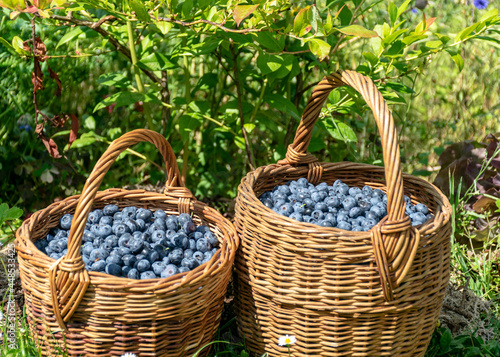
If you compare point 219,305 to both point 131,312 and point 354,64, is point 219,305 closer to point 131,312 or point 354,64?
point 131,312

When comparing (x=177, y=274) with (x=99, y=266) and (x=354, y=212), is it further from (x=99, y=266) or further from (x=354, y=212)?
(x=354, y=212)

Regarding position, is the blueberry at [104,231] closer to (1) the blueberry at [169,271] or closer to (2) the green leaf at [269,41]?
(1) the blueberry at [169,271]

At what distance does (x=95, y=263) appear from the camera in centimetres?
138

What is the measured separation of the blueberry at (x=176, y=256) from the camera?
4.68ft

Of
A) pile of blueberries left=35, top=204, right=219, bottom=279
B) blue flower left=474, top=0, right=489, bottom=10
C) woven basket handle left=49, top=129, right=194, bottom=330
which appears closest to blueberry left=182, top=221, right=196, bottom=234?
pile of blueberries left=35, top=204, right=219, bottom=279

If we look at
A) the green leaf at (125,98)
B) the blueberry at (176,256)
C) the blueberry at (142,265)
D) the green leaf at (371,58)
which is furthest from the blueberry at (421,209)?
the green leaf at (125,98)

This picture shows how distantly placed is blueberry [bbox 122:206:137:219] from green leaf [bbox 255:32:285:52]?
72cm

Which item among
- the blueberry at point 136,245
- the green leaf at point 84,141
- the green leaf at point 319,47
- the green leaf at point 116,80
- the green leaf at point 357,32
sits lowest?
the blueberry at point 136,245

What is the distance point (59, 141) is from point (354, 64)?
1.68 m

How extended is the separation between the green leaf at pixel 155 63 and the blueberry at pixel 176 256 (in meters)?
0.79

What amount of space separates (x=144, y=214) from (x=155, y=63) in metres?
0.63

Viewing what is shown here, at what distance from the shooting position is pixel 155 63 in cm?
189

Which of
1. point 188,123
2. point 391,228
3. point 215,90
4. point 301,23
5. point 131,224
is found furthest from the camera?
point 215,90

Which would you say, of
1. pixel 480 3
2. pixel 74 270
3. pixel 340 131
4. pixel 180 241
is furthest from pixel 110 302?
pixel 480 3
